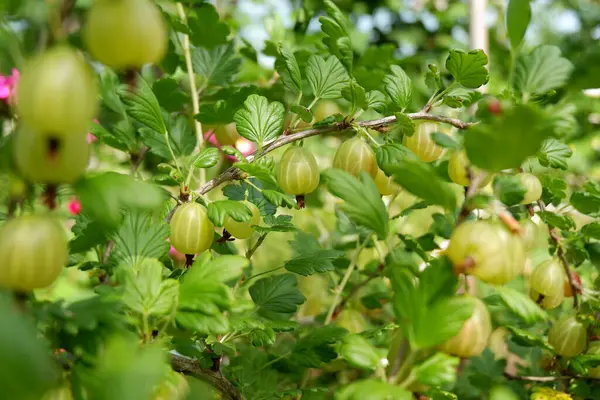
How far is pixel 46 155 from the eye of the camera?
1.25ft

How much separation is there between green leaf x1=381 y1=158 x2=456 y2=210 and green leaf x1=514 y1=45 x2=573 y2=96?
392mm

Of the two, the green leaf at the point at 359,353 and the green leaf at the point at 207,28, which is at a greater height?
the green leaf at the point at 207,28

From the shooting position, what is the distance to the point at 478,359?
1034 millimetres

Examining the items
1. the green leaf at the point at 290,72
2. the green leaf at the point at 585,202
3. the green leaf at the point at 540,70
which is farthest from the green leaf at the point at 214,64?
the green leaf at the point at 585,202

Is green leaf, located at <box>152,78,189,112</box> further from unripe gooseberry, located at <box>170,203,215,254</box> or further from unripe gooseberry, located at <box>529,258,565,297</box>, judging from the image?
unripe gooseberry, located at <box>529,258,565,297</box>

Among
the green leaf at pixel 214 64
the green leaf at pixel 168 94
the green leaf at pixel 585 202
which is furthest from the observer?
the green leaf at pixel 214 64

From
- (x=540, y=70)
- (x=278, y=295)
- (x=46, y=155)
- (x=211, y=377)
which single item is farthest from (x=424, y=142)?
(x=46, y=155)

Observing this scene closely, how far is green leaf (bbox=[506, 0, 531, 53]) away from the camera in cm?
55

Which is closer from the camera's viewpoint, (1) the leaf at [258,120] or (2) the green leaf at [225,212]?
(2) the green leaf at [225,212]

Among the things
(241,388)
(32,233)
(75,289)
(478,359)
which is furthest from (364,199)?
(75,289)

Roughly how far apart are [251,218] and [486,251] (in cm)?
34

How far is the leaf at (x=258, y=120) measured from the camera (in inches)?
29.6

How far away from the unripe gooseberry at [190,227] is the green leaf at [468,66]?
1.19ft

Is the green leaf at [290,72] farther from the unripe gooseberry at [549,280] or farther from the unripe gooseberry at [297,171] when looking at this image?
the unripe gooseberry at [549,280]
